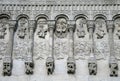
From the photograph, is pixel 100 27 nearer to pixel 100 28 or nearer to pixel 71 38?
pixel 100 28

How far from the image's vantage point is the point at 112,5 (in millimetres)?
8797

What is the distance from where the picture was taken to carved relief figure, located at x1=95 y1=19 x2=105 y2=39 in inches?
336

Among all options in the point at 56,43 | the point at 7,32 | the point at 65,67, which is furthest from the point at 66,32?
the point at 7,32

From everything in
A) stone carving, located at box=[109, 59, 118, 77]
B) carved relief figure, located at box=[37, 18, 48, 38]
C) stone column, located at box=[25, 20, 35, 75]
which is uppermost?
carved relief figure, located at box=[37, 18, 48, 38]

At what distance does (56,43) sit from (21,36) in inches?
36.4

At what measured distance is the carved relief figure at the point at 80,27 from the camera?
855 centimetres

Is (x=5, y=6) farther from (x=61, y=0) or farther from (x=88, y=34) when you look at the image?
(x=88, y=34)

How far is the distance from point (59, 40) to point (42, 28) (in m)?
0.56

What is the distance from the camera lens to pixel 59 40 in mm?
8539

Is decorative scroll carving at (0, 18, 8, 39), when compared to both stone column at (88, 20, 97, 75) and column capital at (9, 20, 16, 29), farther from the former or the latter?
stone column at (88, 20, 97, 75)

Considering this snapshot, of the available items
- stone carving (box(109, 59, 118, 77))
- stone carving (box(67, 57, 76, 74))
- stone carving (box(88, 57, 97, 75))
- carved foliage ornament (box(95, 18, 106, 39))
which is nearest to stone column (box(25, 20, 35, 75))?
stone carving (box(67, 57, 76, 74))

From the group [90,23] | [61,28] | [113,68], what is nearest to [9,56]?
[61,28]

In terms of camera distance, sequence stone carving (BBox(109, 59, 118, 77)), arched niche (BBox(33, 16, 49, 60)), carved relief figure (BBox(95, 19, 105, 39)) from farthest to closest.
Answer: carved relief figure (BBox(95, 19, 105, 39)), arched niche (BBox(33, 16, 49, 60)), stone carving (BBox(109, 59, 118, 77))

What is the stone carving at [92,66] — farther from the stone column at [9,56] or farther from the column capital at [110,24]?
the stone column at [9,56]
